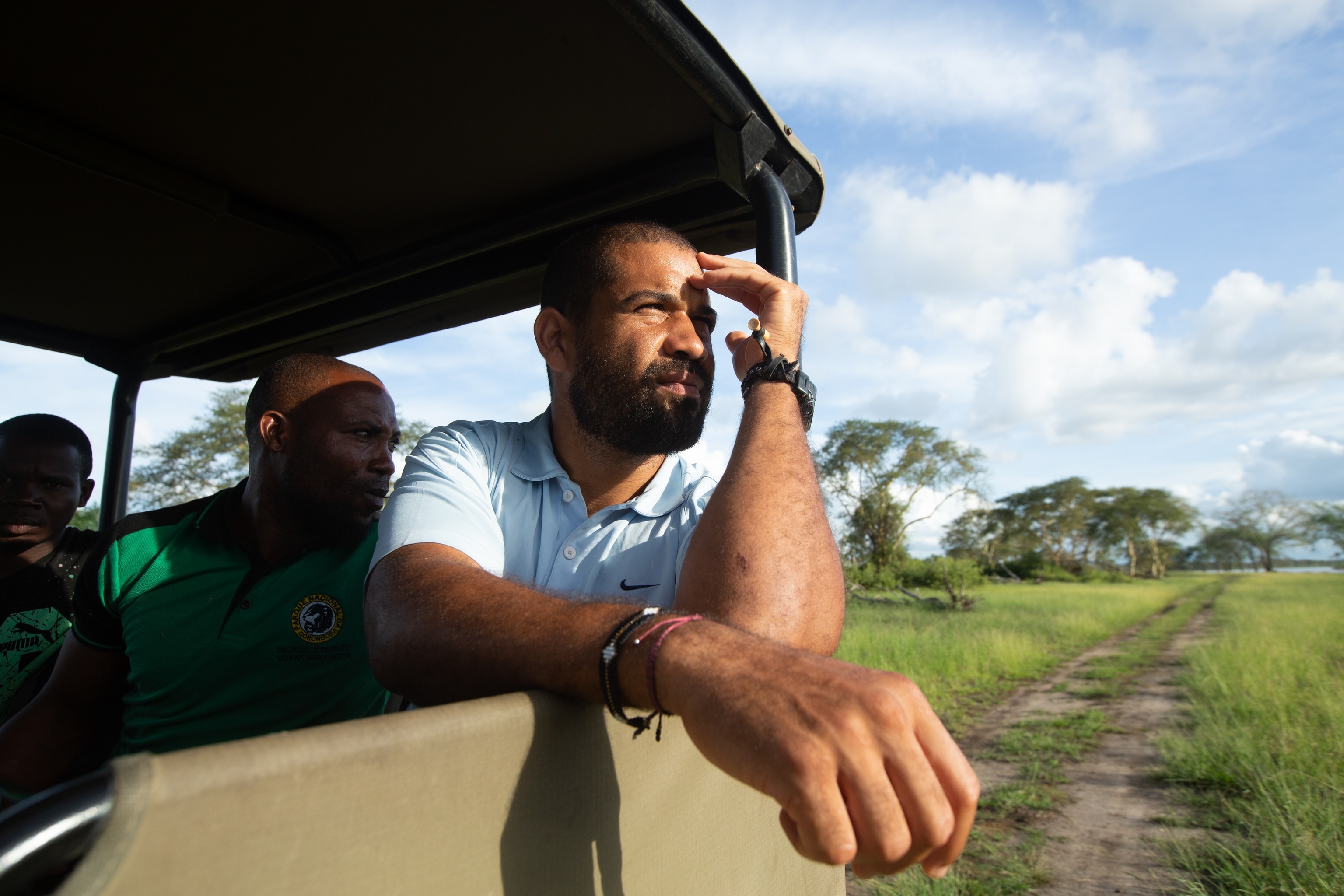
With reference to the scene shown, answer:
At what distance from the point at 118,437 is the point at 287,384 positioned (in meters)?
1.09

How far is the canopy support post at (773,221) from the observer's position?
59.1 inches

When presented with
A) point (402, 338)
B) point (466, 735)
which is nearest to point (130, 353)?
point (402, 338)

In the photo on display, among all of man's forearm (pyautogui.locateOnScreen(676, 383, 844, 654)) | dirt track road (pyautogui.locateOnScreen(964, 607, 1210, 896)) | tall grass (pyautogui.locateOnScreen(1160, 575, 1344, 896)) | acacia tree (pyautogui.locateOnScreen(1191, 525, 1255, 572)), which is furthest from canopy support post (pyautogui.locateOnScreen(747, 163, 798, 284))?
acacia tree (pyautogui.locateOnScreen(1191, 525, 1255, 572))

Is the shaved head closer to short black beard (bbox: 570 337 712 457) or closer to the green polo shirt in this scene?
the green polo shirt

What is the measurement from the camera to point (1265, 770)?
4.57 metres

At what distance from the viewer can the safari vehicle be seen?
1.75 feet

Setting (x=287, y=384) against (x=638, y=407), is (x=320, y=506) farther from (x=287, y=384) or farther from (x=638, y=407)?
(x=638, y=407)

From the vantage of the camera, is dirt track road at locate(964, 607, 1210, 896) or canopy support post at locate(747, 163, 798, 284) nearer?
canopy support post at locate(747, 163, 798, 284)

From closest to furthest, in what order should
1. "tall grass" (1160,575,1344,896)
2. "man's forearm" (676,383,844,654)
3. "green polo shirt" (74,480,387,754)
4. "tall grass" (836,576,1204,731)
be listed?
"man's forearm" (676,383,844,654)
"green polo shirt" (74,480,387,754)
"tall grass" (1160,575,1344,896)
"tall grass" (836,576,1204,731)

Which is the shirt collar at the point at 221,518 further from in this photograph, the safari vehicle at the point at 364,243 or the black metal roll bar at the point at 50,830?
the black metal roll bar at the point at 50,830

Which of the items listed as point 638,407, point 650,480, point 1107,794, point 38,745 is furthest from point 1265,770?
point 38,745

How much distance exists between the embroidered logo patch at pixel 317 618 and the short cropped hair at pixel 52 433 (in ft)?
5.14

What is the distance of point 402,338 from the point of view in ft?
7.93

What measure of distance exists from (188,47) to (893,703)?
1693 mm
